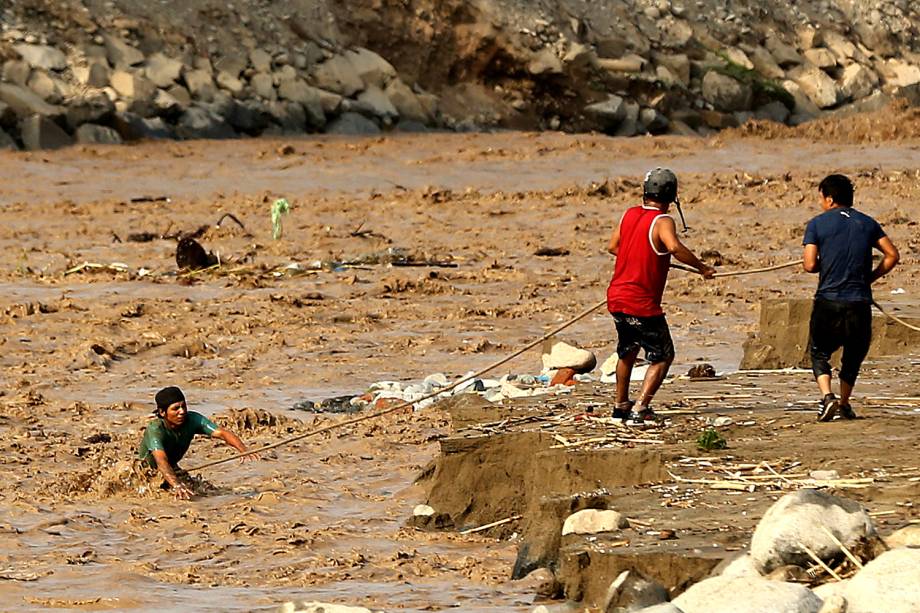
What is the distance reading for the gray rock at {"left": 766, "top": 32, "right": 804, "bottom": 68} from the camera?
30.4 m

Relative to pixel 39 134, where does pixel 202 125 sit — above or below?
above

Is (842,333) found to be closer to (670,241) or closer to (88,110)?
(670,241)

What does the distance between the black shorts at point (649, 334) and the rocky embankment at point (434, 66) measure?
50.3ft

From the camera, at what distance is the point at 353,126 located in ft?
80.7

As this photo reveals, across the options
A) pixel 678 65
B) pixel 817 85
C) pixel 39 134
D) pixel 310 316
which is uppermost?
pixel 678 65

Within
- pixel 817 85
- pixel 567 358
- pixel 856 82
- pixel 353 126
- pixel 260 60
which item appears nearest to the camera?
pixel 567 358

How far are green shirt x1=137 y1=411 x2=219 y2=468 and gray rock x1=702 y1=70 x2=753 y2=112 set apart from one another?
2013 cm

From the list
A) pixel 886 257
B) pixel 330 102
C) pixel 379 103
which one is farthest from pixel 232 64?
pixel 886 257

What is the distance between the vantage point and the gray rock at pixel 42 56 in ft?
75.6

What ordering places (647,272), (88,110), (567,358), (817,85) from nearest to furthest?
(647,272)
(567,358)
(88,110)
(817,85)

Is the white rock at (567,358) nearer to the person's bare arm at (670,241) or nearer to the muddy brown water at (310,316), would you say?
the muddy brown water at (310,316)

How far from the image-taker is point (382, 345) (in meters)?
13.2

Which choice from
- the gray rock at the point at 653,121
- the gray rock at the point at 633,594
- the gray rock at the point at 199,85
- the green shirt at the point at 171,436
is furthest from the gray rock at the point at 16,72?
the gray rock at the point at 633,594

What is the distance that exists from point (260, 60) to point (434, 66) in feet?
10.6
